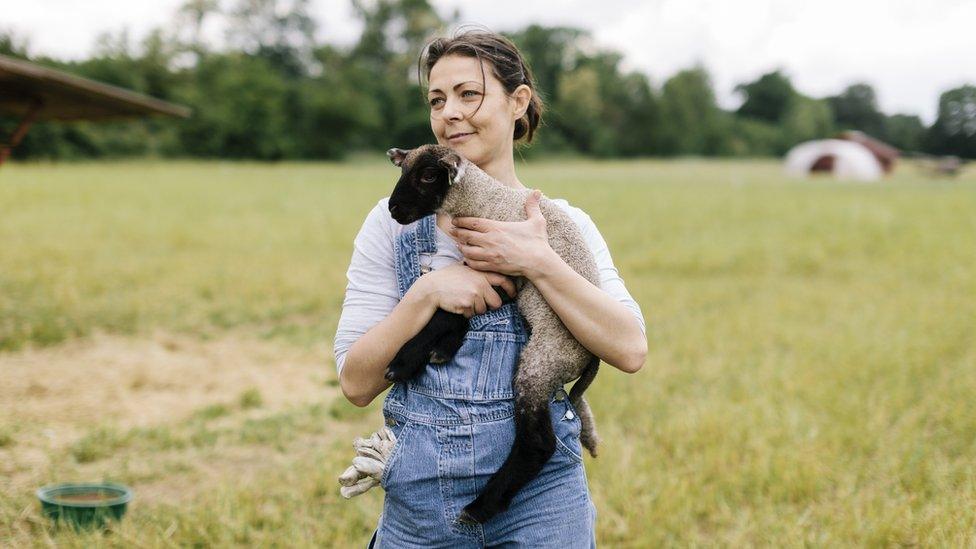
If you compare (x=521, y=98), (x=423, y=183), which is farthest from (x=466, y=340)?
(x=521, y=98)

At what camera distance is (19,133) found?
588 centimetres

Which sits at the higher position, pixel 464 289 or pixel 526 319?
pixel 464 289

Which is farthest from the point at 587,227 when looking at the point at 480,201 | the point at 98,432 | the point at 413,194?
the point at 98,432

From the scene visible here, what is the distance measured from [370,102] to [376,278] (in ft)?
199

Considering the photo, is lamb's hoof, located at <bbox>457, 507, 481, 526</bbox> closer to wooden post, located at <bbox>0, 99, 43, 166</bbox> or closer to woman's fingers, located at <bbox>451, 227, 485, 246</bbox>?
woman's fingers, located at <bbox>451, 227, 485, 246</bbox>

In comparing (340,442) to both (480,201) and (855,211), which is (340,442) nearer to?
(480,201)

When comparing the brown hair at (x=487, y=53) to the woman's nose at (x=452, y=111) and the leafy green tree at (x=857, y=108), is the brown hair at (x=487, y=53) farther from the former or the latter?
the leafy green tree at (x=857, y=108)

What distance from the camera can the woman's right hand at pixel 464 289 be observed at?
2.12 m

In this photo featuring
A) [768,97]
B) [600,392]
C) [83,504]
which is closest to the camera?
[83,504]

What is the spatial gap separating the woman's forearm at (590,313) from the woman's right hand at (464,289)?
119 mm

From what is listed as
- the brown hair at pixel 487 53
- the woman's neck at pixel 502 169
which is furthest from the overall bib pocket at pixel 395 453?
the brown hair at pixel 487 53

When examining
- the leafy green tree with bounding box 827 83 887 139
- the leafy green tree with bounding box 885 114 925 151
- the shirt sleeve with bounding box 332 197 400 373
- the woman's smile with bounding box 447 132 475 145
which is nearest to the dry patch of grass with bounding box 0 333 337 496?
the shirt sleeve with bounding box 332 197 400 373

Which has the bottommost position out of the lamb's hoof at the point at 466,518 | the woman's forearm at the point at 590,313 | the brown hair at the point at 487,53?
the lamb's hoof at the point at 466,518

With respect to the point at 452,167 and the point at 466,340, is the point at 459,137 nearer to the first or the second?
the point at 452,167
